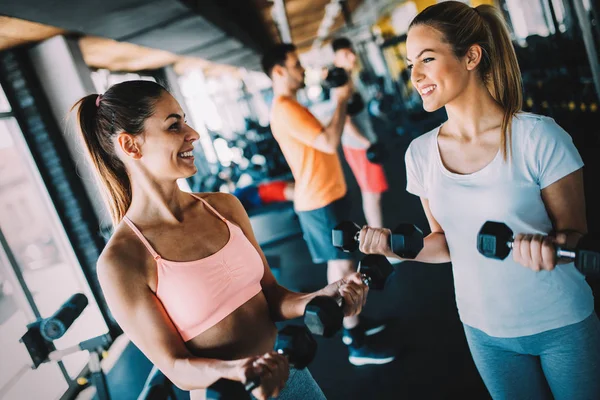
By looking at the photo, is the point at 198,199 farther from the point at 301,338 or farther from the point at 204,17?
the point at 204,17

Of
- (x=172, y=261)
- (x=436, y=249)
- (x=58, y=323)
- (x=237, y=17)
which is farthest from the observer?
(x=237, y=17)

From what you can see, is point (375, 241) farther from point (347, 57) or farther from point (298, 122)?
point (347, 57)

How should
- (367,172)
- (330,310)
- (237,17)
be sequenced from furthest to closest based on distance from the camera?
(237,17)
(367,172)
(330,310)

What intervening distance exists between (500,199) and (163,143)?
0.91 meters

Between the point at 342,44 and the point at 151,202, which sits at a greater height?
the point at 342,44

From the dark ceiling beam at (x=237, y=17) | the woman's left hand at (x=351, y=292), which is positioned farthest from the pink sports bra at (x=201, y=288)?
the dark ceiling beam at (x=237, y=17)

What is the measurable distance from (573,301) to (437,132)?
572 millimetres

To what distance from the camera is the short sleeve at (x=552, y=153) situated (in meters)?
0.98

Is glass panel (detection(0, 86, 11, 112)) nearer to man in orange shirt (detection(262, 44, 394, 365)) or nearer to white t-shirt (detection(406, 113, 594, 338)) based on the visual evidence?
man in orange shirt (detection(262, 44, 394, 365))

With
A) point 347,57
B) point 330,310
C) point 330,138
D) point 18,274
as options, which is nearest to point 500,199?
point 330,310

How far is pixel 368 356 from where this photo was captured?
251 cm

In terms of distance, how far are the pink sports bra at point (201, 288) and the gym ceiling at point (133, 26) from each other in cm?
210

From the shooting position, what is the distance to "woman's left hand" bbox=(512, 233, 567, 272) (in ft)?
2.66

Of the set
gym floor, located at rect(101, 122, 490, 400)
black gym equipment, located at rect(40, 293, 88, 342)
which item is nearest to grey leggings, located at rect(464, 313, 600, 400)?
gym floor, located at rect(101, 122, 490, 400)
